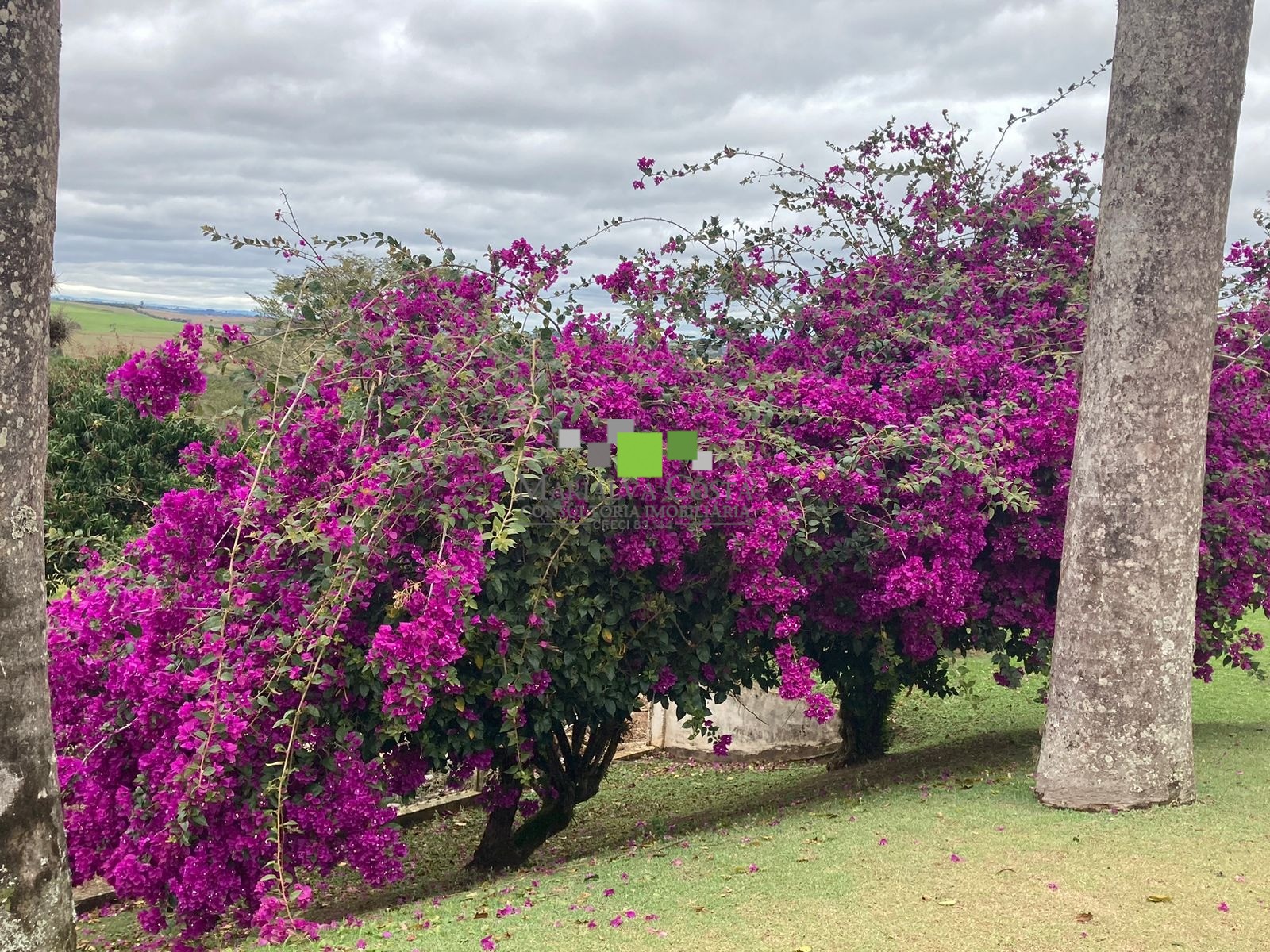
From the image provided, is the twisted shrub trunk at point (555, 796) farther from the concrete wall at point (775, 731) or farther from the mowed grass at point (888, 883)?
the concrete wall at point (775, 731)

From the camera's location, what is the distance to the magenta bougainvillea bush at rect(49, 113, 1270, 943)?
5141 millimetres

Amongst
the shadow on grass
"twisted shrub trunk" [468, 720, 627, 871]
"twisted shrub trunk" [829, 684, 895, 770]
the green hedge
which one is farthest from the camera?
the green hedge

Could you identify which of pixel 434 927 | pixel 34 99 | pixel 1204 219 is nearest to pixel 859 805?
pixel 434 927

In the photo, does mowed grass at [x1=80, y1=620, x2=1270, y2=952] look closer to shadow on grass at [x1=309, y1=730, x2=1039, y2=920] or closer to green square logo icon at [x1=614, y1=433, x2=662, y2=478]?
shadow on grass at [x1=309, y1=730, x2=1039, y2=920]

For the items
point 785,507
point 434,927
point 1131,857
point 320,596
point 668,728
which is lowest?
point 668,728

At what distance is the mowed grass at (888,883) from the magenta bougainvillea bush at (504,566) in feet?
1.95

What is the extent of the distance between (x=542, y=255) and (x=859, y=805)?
364 centimetres

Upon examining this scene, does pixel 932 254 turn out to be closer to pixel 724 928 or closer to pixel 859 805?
pixel 859 805

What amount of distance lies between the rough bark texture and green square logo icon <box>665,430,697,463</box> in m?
1.94

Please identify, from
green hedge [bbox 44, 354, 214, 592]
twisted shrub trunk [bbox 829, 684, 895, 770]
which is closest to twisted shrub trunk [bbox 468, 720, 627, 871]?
twisted shrub trunk [bbox 829, 684, 895, 770]

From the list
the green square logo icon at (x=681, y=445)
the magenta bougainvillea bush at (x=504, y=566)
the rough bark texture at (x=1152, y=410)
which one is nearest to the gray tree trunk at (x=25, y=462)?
the magenta bougainvillea bush at (x=504, y=566)

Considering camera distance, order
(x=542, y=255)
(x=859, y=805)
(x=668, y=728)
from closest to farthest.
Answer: (x=859, y=805) < (x=542, y=255) < (x=668, y=728)

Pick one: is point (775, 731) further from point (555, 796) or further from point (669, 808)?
point (555, 796)

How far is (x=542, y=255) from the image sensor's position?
22.6 ft
